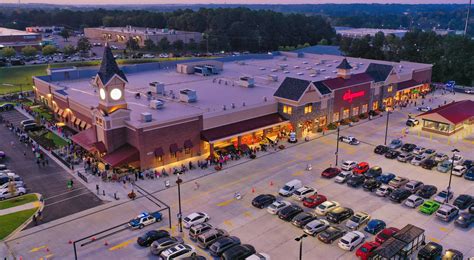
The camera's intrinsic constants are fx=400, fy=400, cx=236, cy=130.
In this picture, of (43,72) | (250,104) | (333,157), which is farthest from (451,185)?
(43,72)

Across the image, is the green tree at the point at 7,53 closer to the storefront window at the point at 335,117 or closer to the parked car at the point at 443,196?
the storefront window at the point at 335,117

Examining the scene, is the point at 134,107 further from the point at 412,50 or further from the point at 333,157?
the point at 412,50

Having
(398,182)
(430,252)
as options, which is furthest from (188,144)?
(430,252)

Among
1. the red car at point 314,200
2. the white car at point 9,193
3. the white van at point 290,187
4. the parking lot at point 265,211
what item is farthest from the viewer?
the white van at point 290,187

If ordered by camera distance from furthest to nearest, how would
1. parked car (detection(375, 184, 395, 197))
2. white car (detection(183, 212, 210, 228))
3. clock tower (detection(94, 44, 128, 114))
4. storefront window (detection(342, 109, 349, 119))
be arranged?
storefront window (detection(342, 109, 349, 119)) → clock tower (detection(94, 44, 128, 114)) → parked car (detection(375, 184, 395, 197)) → white car (detection(183, 212, 210, 228))

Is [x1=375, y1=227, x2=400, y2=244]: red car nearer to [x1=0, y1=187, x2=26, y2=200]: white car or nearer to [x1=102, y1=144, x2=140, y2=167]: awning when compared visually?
[x1=102, y1=144, x2=140, y2=167]: awning

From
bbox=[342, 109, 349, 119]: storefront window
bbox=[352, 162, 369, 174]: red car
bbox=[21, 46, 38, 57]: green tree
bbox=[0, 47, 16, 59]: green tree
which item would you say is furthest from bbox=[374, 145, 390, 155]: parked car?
bbox=[21, 46, 38, 57]: green tree

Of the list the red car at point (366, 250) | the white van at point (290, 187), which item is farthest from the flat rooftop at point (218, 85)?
the red car at point (366, 250)
